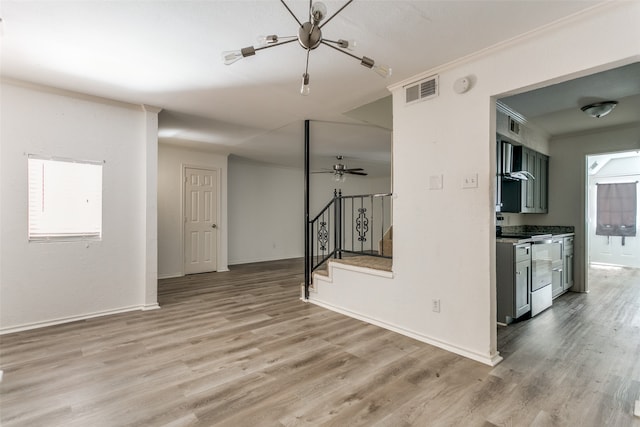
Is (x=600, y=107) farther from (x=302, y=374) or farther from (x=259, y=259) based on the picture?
(x=259, y=259)

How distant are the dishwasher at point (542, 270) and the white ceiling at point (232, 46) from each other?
2546 millimetres

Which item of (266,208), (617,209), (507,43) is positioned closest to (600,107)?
(507,43)

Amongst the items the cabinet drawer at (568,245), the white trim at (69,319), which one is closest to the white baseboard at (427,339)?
the white trim at (69,319)

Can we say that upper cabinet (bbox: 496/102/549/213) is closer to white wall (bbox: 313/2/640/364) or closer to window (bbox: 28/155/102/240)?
white wall (bbox: 313/2/640/364)

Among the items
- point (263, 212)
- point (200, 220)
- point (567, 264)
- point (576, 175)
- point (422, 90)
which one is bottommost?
point (567, 264)

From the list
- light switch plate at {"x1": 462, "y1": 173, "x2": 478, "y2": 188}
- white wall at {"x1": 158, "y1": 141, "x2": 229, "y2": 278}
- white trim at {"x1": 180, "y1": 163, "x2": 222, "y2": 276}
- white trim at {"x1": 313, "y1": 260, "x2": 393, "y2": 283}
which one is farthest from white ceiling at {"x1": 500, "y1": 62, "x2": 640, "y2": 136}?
white wall at {"x1": 158, "y1": 141, "x2": 229, "y2": 278}

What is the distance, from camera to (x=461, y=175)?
8.63 ft

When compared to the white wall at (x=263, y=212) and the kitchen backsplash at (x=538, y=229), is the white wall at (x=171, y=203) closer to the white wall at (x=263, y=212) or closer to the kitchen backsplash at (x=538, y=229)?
the white wall at (x=263, y=212)

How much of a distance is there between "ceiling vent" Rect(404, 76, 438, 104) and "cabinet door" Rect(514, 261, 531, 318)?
204cm

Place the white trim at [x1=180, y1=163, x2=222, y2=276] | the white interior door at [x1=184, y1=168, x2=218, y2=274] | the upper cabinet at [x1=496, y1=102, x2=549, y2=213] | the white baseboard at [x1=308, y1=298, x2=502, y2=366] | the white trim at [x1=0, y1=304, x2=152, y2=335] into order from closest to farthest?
1. the white baseboard at [x1=308, y1=298, x2=502, y2=366]
2. the white trim at [x1=0, y1=304, x2=152, y2=335]
3. the upper cabinet at [x1=496, y1=102, x2=549, y2=213]
4. the white trim at [x1=180, y1=163, x2=222, y2=276]
5. the white interior door at [x1=184, y1=168, x2=218, y2=274]

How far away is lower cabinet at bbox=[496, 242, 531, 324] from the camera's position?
3.26 meters

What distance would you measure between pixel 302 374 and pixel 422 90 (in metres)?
2.68

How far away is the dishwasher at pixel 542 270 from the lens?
359 centimetres

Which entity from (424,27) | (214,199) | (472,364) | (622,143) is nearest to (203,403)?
(472,364)
